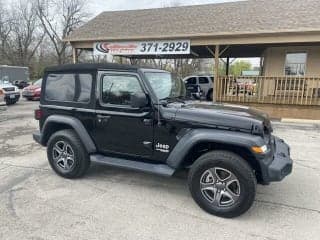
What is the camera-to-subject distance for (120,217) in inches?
136

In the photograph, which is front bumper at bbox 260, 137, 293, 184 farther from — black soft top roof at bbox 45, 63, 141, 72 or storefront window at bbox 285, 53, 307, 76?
storefront window at bbox 285, 53, 307, 76

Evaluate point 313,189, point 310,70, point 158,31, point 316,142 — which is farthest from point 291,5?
point 313,189

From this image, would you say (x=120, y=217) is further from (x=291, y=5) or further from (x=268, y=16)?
(x=291, y=5)

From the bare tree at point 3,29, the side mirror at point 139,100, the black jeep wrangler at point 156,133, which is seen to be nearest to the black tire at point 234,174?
the black jeep wrangler at point 156,133

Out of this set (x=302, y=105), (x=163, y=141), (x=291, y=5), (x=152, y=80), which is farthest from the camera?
(x=291, y=5)

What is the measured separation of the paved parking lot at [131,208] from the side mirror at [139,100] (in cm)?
130

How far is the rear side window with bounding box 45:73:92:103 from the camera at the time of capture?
446 centimetres

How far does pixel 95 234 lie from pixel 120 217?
43cm

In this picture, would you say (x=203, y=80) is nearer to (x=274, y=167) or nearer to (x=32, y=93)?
(x=32, y=93)

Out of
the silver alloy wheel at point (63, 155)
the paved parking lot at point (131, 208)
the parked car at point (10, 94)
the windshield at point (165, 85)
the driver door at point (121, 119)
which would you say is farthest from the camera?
the parked car at point (10, 94)

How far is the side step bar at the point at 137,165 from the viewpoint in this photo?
12.7 ft

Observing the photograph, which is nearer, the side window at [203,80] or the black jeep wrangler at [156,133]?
the black jeep wrangler at [156,133]

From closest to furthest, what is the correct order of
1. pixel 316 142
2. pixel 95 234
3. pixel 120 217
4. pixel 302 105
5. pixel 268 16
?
pixel 95 234 → pixel 120 217 → pixel 316 142 → pixel 302 105 → pixel 268 16

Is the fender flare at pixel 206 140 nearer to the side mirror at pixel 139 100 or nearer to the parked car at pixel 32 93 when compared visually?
the side mirror at pixel 139 100
